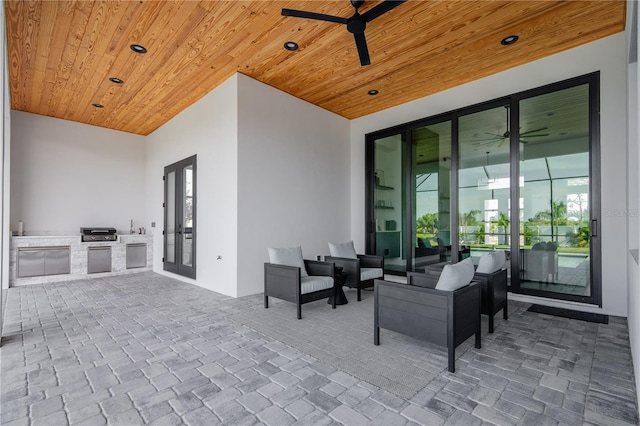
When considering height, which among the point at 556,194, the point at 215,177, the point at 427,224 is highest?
the point at 215,177

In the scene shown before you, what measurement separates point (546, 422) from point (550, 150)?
13.0 feet

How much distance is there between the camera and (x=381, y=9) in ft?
10.3

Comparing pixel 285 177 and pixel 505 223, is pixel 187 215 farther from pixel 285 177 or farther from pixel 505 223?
pixel 505 223

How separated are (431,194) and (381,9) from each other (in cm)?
361

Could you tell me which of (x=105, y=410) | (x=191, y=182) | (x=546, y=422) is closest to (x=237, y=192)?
(x=191, y=182)

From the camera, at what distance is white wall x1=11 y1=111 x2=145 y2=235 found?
262 inches

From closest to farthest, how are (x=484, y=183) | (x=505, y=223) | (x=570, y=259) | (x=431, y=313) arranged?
(x=431, y=313)
(x=570, y=259)
(x=505, y=223)
(x=484, y=183)

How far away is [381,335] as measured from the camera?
337cm

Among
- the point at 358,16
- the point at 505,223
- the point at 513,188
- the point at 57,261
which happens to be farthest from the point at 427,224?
the point at 57,261

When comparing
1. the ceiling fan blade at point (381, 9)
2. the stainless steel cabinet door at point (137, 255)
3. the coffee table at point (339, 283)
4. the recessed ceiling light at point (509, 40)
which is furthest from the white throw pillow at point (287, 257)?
the stainless steel cabinet door at point (137, 255)

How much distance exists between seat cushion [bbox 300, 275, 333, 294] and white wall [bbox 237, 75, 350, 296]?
1293 millimetres

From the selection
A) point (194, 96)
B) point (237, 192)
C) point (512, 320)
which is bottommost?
point (512, 320)

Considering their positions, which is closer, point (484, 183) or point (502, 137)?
point (502, 137)

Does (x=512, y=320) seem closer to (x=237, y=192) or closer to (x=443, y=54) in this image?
(x=443, y=54)
